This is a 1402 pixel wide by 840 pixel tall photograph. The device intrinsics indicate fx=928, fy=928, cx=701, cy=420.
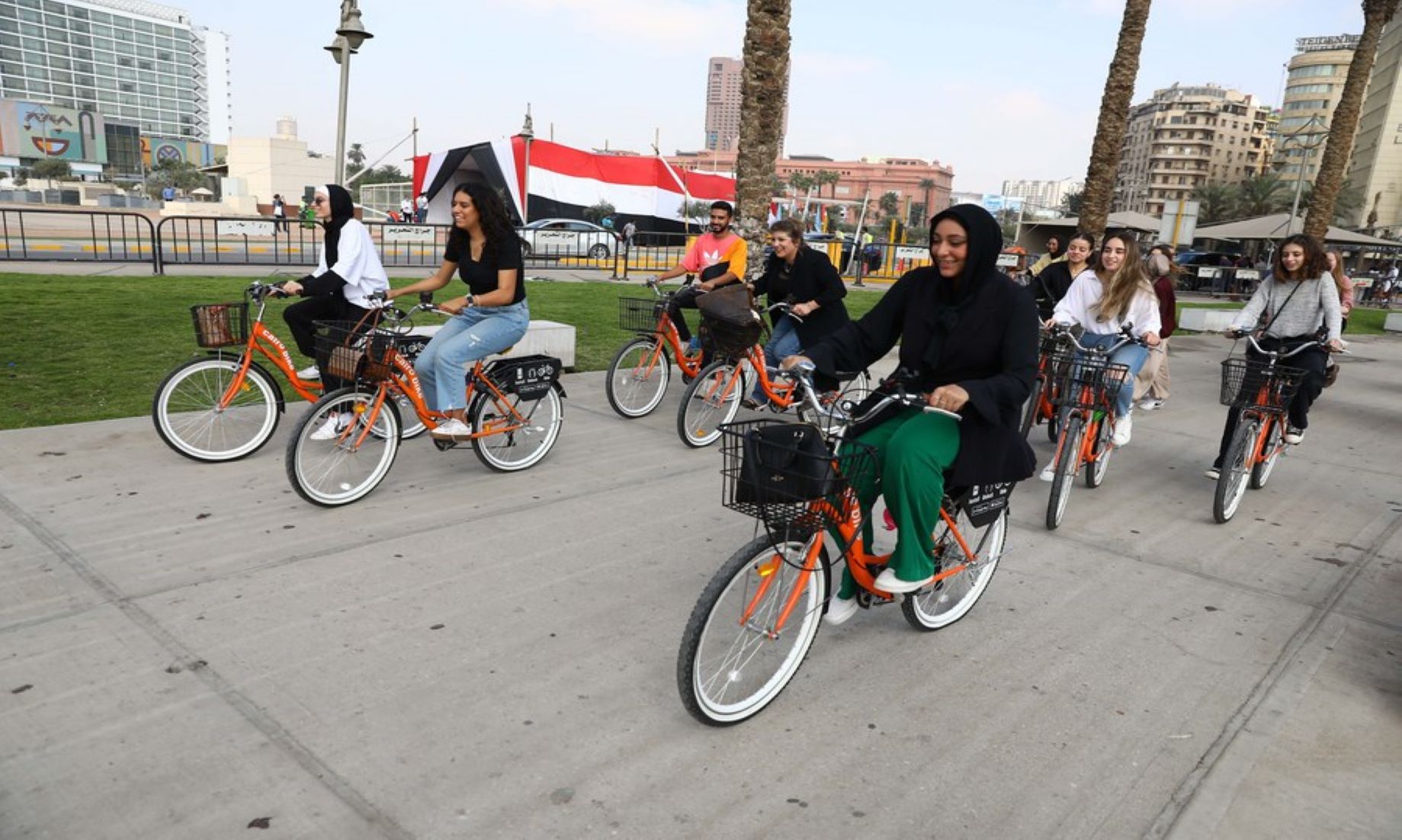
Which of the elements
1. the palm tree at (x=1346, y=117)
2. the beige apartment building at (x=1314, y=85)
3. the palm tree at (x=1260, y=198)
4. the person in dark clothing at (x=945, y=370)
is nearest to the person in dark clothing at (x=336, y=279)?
the person in dark clothing at (x=945, y=370)

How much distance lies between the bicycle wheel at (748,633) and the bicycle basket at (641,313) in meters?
4.51

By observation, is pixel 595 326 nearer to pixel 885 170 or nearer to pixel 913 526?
pixel 913 526

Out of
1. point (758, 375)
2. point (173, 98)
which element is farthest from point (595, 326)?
point (173, 98)

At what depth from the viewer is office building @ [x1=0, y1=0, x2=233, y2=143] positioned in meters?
154

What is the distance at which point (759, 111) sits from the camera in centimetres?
1116

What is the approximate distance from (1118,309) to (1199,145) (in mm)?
153362

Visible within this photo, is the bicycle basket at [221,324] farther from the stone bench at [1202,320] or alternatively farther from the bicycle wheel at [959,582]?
the stone bench at [1202,320]

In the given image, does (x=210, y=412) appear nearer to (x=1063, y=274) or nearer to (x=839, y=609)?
(x=839, y=609)

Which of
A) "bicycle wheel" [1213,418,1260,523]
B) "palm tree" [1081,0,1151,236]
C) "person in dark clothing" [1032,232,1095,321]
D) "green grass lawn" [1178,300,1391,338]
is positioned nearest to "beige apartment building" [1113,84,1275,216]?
"green grass lawn" [1178,300,1391,338]

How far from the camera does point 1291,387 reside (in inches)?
249

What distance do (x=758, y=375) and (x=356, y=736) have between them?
4871 mm

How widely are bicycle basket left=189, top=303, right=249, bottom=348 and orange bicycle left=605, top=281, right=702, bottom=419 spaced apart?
292 cm

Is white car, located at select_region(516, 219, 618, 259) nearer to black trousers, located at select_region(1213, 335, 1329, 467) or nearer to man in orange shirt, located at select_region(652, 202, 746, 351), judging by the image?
man in orange shirt, located at select_region(652, 202, 746, 351)

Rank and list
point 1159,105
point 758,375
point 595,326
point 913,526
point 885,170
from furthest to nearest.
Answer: point 885,170, point 1159,105, point 595,326, point 758,375, point 913,526
